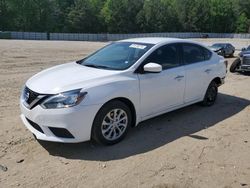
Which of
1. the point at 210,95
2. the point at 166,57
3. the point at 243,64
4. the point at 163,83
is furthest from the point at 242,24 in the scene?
the point at 163,83

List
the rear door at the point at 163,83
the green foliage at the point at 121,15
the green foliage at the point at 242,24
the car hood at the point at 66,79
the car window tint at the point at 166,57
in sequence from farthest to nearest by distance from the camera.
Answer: the green foliage at the point at 242,24
the green foliage at the point at 121,15
the car window tint at the point at 166,57
the rear door at the point at 163,83
the car hood at the point at 66,79

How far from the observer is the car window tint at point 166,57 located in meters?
5.79

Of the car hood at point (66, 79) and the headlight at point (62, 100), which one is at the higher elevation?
Result: the car hood at point (66, 79)

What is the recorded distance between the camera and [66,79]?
5.01m

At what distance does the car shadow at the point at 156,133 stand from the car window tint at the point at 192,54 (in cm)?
113

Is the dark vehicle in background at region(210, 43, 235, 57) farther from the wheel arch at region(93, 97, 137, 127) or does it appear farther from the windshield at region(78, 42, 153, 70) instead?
the wheel arch at region(93, 97, 137, 127)

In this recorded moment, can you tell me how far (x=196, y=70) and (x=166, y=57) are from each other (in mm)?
940

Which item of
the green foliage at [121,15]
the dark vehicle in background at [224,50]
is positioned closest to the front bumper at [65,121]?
the dark vehicle in background at [224,50]

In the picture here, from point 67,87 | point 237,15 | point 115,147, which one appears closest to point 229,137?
point 115,147

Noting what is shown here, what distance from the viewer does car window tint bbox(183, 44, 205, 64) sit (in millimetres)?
6566

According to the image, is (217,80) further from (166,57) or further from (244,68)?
(244,68)

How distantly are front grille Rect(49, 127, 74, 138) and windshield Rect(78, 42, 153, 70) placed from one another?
1398 mm

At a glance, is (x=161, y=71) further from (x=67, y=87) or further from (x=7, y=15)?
(x=7, y=15)

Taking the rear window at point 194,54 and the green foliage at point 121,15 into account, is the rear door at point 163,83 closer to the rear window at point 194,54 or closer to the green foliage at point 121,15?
the rear window at point 194,54
